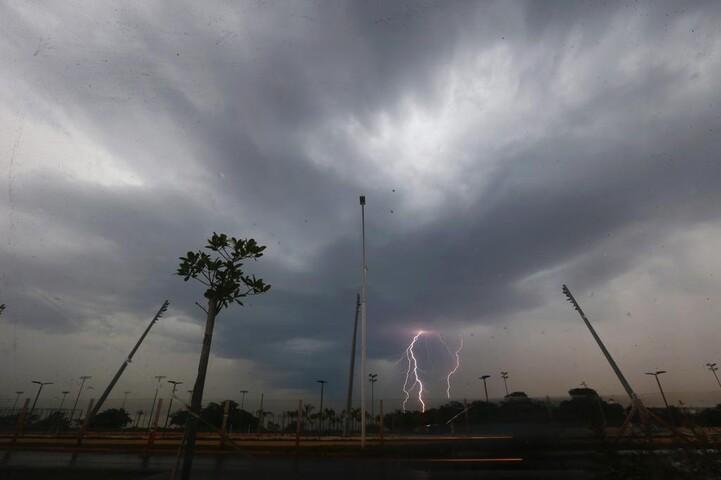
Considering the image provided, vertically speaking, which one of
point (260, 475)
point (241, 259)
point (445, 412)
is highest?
point (241, 259)

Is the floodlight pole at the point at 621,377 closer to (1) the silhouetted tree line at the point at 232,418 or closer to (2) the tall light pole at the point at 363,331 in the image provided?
(2) the tall light pole at the point at 363,331

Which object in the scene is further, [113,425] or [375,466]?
[113,425]

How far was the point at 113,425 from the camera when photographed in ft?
200

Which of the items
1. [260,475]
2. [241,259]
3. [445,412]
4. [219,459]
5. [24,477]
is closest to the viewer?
[241,259]

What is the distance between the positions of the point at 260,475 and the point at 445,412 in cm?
2858

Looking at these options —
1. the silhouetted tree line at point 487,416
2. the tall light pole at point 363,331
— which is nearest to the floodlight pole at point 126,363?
the silhouetted tree line at point 487,416

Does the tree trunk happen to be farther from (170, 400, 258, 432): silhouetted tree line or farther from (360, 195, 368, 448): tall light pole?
(170, 400, 258, 432): silhouetted tree line

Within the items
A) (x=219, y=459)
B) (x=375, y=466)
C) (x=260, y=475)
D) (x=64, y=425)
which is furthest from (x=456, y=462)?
(x=64, y=425)

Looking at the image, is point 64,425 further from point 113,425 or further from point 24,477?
point 24,477

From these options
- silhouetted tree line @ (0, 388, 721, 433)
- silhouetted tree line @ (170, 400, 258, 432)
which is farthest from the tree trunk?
silhouetted tree line @ (170, 400, 258, 432)

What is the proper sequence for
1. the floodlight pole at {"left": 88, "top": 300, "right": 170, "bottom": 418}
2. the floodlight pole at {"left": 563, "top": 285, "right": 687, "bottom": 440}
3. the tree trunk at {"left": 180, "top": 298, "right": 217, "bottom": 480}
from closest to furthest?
the tree trunk at {"left": 180, "top": 298, "right": 217, "bottom": 480} → the floodlight pole at {"left": 563, "top": 285, "right": 687, "bottom": 440} → the floodlight pole at {"left": 88, "top": 300, "right": 170, "bottom": 418}

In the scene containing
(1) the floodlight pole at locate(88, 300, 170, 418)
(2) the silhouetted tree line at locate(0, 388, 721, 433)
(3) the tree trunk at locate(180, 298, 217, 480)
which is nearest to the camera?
(3) the tree trunk at locate(180, 298, 217, 480)

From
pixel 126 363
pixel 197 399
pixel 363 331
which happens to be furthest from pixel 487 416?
pixel 126 363

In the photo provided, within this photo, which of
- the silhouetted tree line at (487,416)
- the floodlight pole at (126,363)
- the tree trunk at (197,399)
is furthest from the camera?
the floodlight pole at (126,363)
